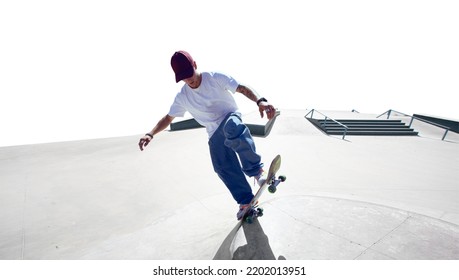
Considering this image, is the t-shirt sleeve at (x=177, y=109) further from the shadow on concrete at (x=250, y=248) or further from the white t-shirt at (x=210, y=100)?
the shadow on concrete at (x=250, y=248)

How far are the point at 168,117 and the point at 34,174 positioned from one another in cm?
634

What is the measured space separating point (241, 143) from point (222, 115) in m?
0.55

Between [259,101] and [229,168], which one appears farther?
[229,168]

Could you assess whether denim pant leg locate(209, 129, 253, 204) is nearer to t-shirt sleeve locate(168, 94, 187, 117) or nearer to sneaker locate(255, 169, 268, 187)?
sneaker locate(255, 169, 268, 187)

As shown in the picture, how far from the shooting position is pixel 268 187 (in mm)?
2824

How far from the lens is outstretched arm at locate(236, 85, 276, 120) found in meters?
2.49

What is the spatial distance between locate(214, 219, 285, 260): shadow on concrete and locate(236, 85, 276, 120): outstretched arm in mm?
1545

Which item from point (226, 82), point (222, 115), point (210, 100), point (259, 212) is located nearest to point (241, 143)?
point (222, 115)

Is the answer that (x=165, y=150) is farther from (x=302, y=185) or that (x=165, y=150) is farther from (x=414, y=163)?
(x=414, y=163)

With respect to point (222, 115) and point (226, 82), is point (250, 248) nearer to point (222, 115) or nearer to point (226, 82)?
point (222, 115)

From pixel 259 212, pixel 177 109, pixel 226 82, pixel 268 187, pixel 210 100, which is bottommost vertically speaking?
pixel 259 212

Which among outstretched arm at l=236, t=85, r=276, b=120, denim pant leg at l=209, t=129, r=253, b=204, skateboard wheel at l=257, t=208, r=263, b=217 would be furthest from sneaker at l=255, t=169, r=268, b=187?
outstretched arm at l=236, t=85, r=276, b=120

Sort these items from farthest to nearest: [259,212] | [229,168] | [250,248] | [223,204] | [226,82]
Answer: [223,204] → [259,212] → [229,168] → [226,82] → [250,248]

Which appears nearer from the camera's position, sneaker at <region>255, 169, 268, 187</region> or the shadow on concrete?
the shadow on concrete
